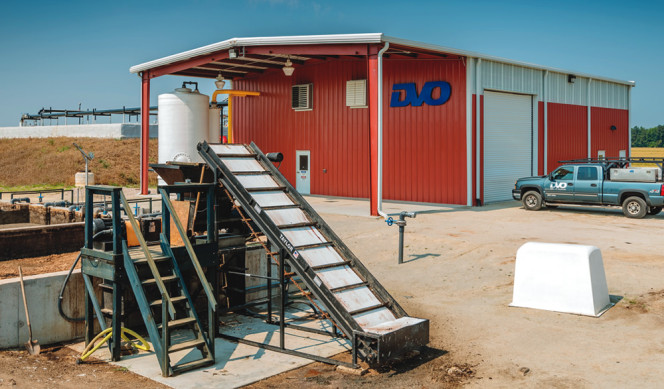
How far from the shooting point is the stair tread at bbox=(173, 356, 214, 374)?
327 inches

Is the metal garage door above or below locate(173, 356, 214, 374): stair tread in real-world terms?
above

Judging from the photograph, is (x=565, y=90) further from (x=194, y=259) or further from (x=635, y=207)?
(x=194, y=259)

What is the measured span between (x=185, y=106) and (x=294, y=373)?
24.6 metres

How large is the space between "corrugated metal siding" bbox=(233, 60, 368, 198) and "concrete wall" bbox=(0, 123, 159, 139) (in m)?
24.0

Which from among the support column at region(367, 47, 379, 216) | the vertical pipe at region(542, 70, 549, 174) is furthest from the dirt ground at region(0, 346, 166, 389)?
the vertical pipe at region(542, 70, 549, 174)

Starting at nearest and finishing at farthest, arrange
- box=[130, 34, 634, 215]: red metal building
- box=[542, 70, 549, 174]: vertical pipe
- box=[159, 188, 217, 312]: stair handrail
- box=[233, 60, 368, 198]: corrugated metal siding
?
box=[159, 188, 217, 312]: stair handrail < box=[130, 34, 634, 215]: red metal building < box=[233, 60, 368, 198]: corrugated metal siding < box=[542, 70, 549, 174]: vertical pipe

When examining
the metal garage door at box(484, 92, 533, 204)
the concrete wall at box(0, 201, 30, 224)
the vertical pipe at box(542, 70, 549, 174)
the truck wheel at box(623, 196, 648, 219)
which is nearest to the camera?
the concrete wall at box(0, 201, 30, 224)

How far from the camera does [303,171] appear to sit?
97.7ft

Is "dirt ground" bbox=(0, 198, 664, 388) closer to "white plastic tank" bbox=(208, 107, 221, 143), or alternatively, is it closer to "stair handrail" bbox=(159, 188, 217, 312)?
"stair handrail" bbox=(159, 188, 217, 312)

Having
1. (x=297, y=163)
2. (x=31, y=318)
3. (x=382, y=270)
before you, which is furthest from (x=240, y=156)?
(x=297, y=163)

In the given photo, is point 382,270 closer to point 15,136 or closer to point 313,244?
point 313,244

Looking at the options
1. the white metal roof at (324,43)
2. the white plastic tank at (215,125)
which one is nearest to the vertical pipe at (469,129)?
the white metal roof at (324,43)

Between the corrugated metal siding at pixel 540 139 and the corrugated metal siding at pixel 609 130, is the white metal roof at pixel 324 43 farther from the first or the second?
the corrugated metal siding at pixel 609 130

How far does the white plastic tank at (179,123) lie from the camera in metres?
31.1
